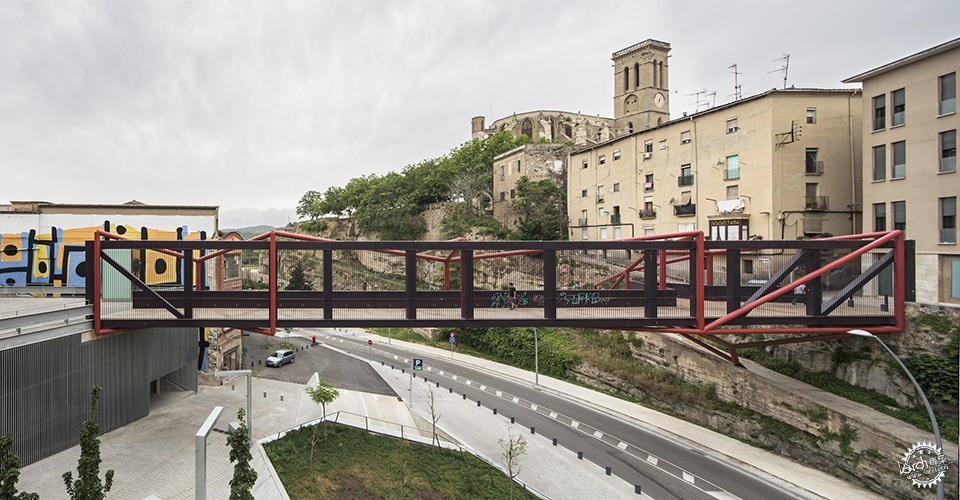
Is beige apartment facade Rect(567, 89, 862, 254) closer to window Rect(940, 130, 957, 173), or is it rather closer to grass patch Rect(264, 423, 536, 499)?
window Rect(940, 130, 957, 173)

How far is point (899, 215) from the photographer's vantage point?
84.0 feet

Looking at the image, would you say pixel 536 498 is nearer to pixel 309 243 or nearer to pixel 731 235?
pixel 309 243

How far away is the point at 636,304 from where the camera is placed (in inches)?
744

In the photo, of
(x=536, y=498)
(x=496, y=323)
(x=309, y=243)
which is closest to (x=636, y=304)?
(x=496, y=323)

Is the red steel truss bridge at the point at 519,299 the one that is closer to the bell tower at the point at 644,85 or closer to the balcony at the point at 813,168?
the balcony at the point at 813,168

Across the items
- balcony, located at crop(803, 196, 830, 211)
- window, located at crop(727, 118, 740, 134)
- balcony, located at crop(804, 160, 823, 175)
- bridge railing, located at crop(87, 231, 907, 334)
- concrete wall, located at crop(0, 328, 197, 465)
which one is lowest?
concrete wall, located at crop(0, 328, 197, 465)

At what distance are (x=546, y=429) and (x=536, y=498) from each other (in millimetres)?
8130

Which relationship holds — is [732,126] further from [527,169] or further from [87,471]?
[87,471]

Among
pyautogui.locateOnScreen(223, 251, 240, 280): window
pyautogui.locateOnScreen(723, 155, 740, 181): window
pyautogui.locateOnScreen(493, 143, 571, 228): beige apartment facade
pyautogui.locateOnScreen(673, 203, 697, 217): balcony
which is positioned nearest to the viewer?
pyautogui.locateOnScreen(223, 251, 240, 280): window

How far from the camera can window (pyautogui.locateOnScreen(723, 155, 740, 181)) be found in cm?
3364

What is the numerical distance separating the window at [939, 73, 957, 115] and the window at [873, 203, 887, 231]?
5.28 m

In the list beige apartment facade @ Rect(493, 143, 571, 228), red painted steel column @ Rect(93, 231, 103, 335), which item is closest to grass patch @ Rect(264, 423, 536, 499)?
red painted steel column @ Rect(93, 231, 103, 335)

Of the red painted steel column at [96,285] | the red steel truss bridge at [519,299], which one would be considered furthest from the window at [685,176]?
the red painted steel column at [96,285]
